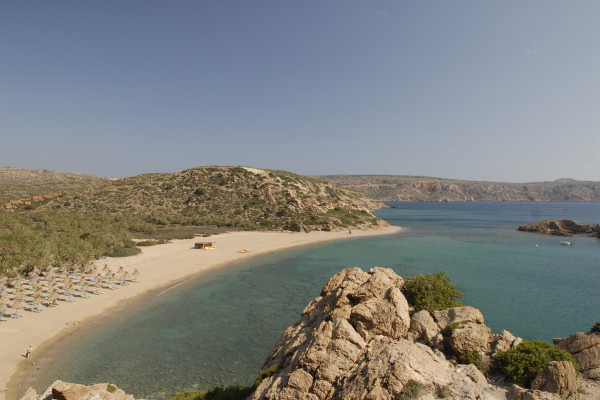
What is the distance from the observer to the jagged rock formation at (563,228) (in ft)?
274

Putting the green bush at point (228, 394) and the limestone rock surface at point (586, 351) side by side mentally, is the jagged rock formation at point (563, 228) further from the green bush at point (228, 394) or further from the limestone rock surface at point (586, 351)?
the green bush at point (228, 394)

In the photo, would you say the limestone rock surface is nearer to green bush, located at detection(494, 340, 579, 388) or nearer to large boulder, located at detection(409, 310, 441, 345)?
green bush, located at detection(494, 340, 579, 388)

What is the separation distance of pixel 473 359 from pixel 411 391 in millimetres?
3636

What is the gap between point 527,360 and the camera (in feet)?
32.1

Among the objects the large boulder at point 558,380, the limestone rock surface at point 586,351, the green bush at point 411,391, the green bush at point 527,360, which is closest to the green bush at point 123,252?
the green bush at point 411,391

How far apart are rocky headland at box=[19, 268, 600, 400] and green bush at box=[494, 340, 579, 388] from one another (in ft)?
1.04

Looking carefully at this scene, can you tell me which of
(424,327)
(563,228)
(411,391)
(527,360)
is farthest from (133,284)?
(563,228)

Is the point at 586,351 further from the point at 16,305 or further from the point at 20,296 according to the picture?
the point at 20,296

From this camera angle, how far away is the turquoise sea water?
1978 cm

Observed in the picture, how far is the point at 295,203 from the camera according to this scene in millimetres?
97312

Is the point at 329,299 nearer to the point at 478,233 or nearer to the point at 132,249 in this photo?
the point at 132,249

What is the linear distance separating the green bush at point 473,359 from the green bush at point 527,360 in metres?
0.48

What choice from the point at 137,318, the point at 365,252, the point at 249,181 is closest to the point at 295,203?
the point at 249,181

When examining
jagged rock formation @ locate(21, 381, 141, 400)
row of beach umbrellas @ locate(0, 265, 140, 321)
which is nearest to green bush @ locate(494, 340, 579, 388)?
jagged rock formation @ locate(21, 381, 141, 400)
